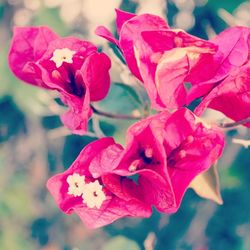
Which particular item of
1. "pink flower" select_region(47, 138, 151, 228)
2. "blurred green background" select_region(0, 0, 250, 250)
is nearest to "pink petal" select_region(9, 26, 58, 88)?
"pink flower" select_region(47, 138, 151, 228)

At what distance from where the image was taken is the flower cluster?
0.49 metres

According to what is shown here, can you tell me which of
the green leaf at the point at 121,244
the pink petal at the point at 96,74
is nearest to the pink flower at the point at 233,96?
the pink petal at the point at 96,74

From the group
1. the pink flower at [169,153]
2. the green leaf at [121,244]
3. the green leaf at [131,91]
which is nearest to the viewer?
the pink flower at [169,153]

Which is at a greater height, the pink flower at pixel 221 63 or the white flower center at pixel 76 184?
the pink flower at pixel 221 63

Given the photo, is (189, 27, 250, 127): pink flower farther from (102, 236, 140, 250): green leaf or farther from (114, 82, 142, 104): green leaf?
(102, 236, 140, 250): green leaf

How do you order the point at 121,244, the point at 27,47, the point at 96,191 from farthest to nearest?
1. the point at 121,244
2. the point at 27,47
3. the point at 96,191

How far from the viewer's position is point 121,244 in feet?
2.89

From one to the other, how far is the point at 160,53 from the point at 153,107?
0.16 feet

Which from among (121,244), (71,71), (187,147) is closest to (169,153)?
(187,147)

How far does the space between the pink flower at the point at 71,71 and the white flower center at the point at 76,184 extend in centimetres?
4

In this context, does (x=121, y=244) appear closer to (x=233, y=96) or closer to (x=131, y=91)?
(x=131, y=91)

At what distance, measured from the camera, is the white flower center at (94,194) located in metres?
0.49

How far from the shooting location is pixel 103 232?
1.05 m

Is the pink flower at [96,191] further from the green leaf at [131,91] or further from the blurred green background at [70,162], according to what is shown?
the blurred green background at [70,162]
